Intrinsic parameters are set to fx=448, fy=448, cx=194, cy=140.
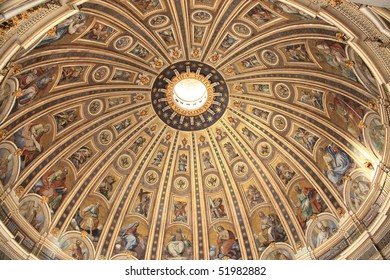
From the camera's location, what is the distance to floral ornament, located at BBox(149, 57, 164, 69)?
19938 millimetres

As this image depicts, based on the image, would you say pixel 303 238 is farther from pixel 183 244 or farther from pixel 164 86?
pixel 164 86

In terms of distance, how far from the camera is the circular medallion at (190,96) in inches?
821

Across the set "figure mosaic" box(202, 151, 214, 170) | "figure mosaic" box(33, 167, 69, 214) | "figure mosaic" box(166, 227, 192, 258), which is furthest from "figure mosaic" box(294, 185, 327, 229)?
"figure mosaic" box(33, 167, 69, 214)

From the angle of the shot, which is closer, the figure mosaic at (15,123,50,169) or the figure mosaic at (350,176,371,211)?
the figure mosaic at (350,176,371,211)

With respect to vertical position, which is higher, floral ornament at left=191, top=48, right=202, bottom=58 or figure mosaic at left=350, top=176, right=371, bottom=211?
floral ornament at left=191, top=48, right=202, bottom=58

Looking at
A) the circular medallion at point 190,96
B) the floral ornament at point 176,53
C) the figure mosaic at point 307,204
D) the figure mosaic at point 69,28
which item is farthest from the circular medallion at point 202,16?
the figure mosaic at point 307,204

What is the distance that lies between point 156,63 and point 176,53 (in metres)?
1.02

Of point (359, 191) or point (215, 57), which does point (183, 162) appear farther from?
point (359, 191)

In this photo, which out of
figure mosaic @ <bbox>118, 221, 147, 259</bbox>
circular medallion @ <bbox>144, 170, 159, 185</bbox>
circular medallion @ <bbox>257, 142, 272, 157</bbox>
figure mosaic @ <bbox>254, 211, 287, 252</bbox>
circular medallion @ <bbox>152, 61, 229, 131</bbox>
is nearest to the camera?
figure mosaic @ <bbox>254, 211, 287, 252</bbox>

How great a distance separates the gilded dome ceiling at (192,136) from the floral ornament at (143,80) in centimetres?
10

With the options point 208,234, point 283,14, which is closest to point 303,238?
point 208,234

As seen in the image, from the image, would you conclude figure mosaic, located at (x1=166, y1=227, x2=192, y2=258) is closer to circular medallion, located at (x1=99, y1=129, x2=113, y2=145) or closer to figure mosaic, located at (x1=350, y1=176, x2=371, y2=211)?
circular medallion, located at (x1=99, y1=129, x2=113, y2=145)

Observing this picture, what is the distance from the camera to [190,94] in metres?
22.9

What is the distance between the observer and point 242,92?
68.8ft
